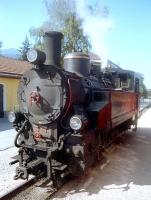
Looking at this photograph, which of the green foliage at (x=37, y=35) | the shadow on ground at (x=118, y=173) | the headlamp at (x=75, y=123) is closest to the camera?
the headlamp at (x=75, y=123)

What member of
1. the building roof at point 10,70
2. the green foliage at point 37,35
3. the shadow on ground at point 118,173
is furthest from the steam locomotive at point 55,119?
the green foliage at point 37,35

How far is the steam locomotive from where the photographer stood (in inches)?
227

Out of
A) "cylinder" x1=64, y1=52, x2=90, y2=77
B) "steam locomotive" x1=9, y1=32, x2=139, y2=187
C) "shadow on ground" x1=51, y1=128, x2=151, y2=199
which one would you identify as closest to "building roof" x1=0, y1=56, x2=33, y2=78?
"shadow on ground" x1=51, y1=128, x2=151, y2=199

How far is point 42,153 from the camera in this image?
6.07 metres

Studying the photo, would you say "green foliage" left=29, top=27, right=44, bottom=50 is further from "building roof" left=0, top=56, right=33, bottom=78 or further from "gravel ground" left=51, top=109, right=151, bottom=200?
"gravel ground" left=51, top=109, right=151, bottom=200

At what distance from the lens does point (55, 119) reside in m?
6.02

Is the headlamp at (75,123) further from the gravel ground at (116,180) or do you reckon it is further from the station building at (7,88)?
the station building at (7,88)

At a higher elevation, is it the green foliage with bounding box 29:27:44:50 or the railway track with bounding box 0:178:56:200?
the green foliage with bounding box 29:27:44:50

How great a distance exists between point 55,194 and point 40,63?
2592mm

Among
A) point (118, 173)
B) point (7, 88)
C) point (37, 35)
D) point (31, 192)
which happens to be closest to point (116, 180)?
point (118, 173)

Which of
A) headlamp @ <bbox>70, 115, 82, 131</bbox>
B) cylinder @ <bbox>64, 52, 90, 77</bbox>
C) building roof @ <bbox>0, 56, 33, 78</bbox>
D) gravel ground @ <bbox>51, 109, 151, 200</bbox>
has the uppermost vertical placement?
building roof @ <bbox>0, 56, 33, 78</bbox>

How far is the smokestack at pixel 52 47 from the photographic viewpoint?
6.25 metres

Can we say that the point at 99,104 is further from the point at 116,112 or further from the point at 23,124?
the point at 23,124

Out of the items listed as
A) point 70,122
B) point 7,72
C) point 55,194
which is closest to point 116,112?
point 70,122
